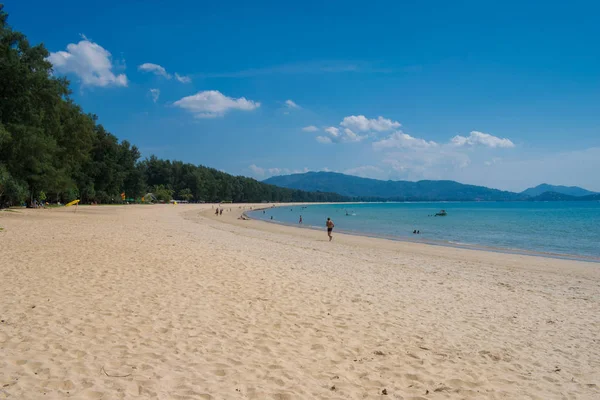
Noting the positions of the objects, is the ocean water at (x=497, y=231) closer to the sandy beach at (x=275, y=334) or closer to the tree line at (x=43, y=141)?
the sandy beach at (x=275, y=334)

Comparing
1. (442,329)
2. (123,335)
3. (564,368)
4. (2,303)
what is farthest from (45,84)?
(564,368)

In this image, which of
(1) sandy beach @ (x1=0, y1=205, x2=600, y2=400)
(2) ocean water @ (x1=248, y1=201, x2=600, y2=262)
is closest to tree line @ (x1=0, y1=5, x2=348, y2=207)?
(1) sandy beach @ (x1=0, y1=205, x2=600, y2=400)

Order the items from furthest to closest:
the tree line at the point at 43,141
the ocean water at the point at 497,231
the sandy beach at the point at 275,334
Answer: the ocean water at the point at 497,231 < the tree line at the point at 43,141 < the sandy beach at the point at 275,334

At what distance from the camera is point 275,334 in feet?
21.1

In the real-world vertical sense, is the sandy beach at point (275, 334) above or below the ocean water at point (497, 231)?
above

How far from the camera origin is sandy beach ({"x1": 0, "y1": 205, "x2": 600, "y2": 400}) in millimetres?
4645

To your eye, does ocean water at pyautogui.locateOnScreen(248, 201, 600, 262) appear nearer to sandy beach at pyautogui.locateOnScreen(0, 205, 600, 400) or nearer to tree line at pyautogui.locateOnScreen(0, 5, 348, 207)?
sandy beach at pyautogui.locateOnScreen(0, 205, 600, 400)

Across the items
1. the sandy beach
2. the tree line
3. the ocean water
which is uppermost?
the tree line

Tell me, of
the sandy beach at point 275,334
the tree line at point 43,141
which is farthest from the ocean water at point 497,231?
the tree line at point 43,141

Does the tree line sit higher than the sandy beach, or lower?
higher

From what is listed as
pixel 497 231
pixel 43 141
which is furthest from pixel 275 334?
pixel 497 231

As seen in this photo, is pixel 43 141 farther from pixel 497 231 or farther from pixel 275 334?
pixel 497 231

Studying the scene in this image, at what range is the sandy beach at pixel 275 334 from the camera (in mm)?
4645

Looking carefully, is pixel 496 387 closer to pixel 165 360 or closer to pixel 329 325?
pixel 329 325
